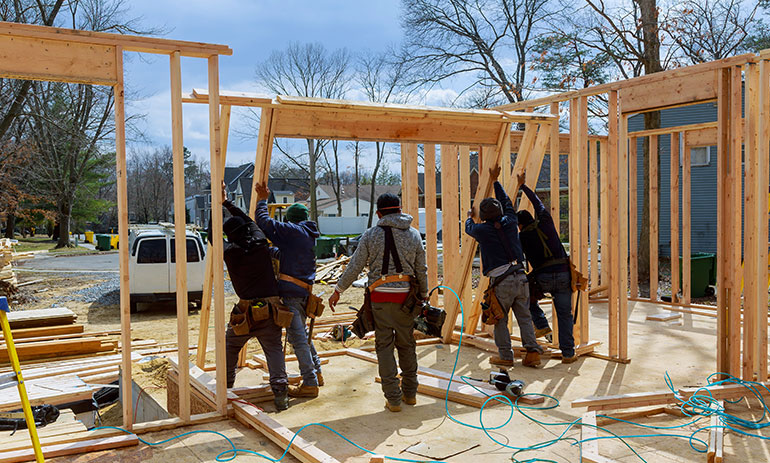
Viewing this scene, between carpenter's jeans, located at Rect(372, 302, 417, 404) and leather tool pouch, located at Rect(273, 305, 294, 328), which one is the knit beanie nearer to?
leather tool pouch, located at Rect(273, 305, 294, 328)

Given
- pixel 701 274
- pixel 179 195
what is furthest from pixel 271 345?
pixel 701 274

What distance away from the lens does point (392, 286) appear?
5.18 meters

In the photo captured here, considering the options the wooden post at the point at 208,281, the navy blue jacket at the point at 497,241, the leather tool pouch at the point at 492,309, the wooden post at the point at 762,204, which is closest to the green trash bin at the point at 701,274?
the wooden post at the point at 762,204

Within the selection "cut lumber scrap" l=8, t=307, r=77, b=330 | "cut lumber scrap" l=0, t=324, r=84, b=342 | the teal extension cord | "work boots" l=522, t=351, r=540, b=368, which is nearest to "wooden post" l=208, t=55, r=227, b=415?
the teal extension cord

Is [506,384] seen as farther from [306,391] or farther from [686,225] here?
[686,225]

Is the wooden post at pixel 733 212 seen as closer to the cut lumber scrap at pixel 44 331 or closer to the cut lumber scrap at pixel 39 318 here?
the cut lumber scrap at pixel 44 331

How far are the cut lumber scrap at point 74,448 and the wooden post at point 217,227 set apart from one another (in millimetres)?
857

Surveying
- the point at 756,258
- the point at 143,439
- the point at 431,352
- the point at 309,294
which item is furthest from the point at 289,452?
the point at 756,258

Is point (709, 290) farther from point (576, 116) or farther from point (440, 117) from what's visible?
point (440, 117)

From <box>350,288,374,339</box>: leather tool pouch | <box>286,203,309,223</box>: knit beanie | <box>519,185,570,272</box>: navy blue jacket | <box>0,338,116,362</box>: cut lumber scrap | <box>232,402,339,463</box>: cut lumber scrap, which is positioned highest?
<box>286,203,309,223</box>: knit beanie

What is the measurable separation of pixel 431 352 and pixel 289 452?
3.59 m

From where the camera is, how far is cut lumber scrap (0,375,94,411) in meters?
5.69

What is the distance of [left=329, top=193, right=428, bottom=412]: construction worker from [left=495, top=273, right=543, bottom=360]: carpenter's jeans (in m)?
1.39

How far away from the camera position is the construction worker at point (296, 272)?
5465mm
